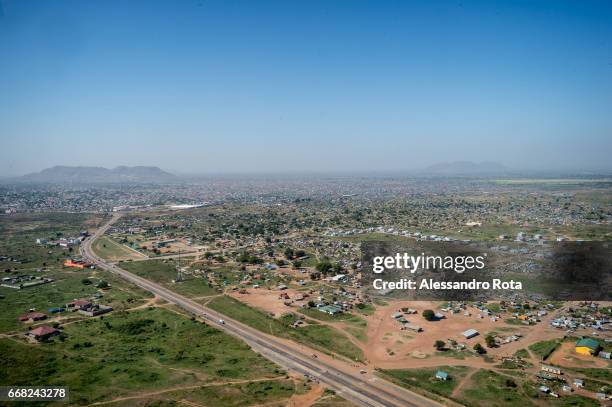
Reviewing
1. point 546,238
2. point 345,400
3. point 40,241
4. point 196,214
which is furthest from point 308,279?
point 196,214

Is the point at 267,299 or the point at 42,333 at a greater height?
the point at 42,333

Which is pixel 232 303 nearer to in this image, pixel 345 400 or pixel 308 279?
pixel 308 279

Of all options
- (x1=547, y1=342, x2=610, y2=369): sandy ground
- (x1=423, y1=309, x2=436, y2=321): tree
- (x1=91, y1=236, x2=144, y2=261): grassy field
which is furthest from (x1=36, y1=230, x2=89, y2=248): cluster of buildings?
(x1=547, y1=342, x2=610, y2=369): sandy ground

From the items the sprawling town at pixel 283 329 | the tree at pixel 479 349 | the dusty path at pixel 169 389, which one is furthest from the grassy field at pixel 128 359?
the tree at pixel 479 349

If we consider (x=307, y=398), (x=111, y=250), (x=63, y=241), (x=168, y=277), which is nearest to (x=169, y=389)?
(x=307, y=398)

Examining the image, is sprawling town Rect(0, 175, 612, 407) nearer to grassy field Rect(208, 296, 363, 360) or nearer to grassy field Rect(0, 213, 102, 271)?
grassy field Rect(208, 296, 363, 360)

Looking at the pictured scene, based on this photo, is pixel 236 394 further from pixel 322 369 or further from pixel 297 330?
pixel 297 330
